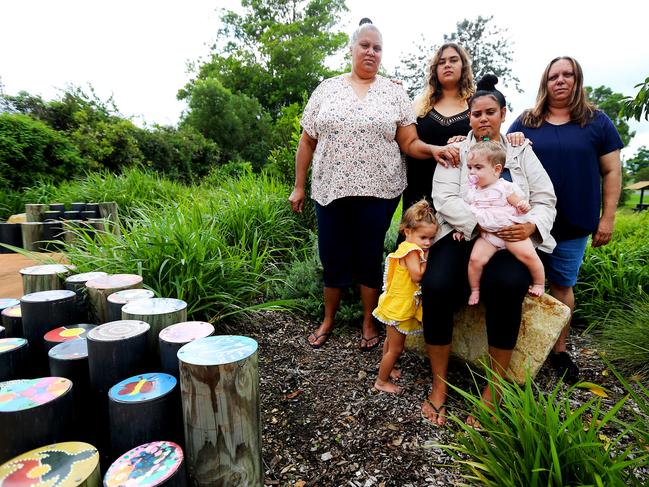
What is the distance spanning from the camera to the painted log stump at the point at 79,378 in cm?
146

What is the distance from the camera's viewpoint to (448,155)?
2209 millimetres

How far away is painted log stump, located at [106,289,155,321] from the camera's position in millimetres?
1776

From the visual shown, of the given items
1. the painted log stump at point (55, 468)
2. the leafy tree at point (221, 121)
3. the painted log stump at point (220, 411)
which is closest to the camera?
the painted log stump at point (55, 468)

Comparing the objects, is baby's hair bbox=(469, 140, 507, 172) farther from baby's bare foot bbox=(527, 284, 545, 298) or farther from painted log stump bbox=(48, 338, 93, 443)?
painted log stump bbox=(48, 338, 93, 443)

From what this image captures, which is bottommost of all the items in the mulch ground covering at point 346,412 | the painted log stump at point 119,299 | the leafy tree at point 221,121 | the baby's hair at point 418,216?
the mulch ground covering at point 346,412

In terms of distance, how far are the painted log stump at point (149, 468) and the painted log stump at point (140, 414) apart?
8 centimetres

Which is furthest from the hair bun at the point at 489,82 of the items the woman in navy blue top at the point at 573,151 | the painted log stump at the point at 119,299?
the painted log stump at the point at 119,299

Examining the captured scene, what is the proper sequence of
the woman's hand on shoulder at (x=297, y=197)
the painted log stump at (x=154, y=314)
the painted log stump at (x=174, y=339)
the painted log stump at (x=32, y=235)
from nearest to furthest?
1. the painted log stump at (x=174, y=339)
2. the painted log stump at (x=154, y=314)
3. the woman's hand on shoulder at (x=297, y=197)
4. the painted log stump at (x=32, y=235)

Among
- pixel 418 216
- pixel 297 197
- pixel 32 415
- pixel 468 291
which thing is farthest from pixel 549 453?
pixel 297 197

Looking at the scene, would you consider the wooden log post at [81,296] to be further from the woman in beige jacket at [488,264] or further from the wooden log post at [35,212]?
the wooden log post at [35,212]

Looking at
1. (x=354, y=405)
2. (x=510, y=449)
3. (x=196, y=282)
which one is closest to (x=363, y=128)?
(x=196, y=282)

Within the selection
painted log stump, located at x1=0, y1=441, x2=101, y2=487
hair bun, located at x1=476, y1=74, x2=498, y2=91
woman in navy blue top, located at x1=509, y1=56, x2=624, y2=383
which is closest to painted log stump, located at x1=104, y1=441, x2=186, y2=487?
painted log stump, located at x1=0, y1=441, x2=101, y2=487

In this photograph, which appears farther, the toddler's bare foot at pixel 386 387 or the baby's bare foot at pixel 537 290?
the toddler's bare foot at pixel 386 387

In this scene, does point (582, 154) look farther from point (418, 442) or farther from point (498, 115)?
point (418, 442)
